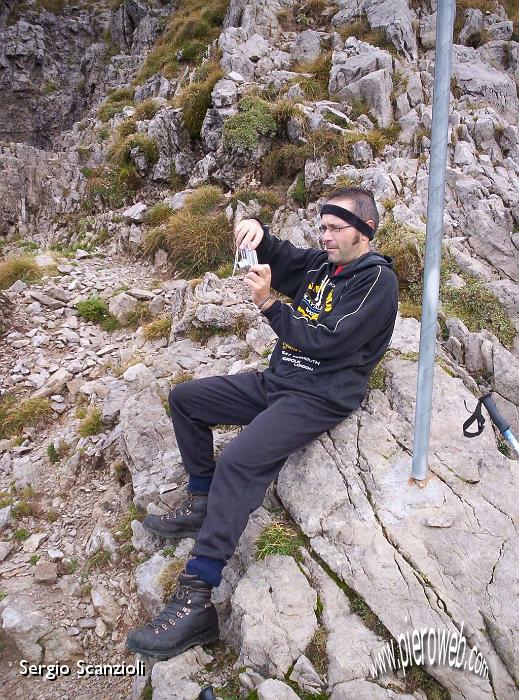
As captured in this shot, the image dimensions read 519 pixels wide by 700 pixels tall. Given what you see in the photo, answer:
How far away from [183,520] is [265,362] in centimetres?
210

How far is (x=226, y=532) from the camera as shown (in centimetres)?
321

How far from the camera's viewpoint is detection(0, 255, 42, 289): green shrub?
9.60 m

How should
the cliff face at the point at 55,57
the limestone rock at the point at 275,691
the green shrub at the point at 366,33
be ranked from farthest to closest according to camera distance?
1. the cliff face at the point at 55,57
2. the green shrub at the point at 366,33
3. the limestone rock at the point at 275,691

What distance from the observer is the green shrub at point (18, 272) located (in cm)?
960

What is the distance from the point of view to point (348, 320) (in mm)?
3504

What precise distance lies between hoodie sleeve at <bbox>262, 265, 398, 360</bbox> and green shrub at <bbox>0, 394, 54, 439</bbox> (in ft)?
14.6

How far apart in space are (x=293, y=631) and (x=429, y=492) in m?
1.41

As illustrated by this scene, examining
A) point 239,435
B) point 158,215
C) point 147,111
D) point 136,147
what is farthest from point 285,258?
point 147,111

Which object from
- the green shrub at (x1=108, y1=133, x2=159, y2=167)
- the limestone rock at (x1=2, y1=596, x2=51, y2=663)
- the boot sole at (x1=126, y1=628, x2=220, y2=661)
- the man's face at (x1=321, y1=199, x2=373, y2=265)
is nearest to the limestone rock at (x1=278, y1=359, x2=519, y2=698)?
the boot sole at (x1=126, y1=628, x2=220, y2=661)

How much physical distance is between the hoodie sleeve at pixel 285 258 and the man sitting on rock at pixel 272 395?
0.06 ft

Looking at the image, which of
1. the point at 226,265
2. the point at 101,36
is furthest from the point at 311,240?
the point at 101,36

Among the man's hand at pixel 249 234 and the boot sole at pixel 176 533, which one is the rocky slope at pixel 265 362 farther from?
the man's hand at pixel 249 234

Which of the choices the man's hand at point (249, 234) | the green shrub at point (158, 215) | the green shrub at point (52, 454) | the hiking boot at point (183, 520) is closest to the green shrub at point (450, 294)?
the man's hand at point (249, 234)

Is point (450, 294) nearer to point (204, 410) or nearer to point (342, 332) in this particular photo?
point (342, 332)
